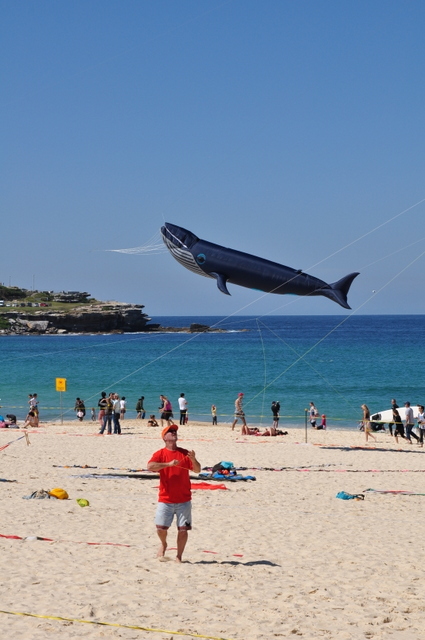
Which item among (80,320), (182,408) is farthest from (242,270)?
(80,320)

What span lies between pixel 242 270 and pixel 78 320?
417 ft

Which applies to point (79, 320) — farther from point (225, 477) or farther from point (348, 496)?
point (348, 496)

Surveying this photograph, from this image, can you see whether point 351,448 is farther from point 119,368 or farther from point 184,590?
point 119,368

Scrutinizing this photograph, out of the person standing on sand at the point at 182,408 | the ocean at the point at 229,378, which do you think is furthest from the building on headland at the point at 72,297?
the person standing on sand at the point at 182,408

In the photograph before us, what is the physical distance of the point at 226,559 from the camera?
361 inches

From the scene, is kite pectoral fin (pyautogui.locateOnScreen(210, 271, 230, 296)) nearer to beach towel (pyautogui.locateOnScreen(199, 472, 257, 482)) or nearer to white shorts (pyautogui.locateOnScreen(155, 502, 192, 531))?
beach towel (pyautogui.locateOnScreen(199, 472, 257, 482))

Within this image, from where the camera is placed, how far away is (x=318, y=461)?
65.0 feet

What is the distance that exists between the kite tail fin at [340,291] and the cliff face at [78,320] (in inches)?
4926

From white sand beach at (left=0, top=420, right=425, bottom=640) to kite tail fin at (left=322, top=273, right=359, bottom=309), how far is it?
361 cm

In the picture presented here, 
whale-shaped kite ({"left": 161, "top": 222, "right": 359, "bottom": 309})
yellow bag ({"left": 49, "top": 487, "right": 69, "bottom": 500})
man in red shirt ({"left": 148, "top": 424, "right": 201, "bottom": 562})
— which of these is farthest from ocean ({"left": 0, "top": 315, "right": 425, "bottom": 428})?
man in red shirt ({"left": 148, "top": 424, "right": 201, "bottom": 562})

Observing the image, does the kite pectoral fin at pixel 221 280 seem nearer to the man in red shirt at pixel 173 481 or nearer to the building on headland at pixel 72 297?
the man in red shirt at pixel 173 481

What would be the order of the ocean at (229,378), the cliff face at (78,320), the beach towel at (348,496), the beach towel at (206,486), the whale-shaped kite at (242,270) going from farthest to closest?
the cliff face at (78,320) < the ocean at (229,378) < the beach towel at (206,486) < the beach towel at (348,496) < the whale-shaped kite at (242,270)

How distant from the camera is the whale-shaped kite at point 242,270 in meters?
13.1

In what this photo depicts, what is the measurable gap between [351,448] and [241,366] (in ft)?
177
